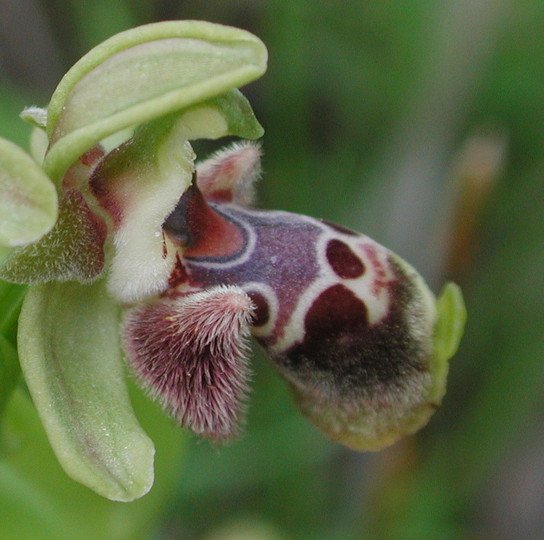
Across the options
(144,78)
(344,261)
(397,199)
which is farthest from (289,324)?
(397,199)

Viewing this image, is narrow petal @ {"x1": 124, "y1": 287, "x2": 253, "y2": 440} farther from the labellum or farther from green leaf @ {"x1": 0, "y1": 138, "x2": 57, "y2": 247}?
green leaf @ {"x1": 0, "y1": 138, "x2": 57, "y2": 247}

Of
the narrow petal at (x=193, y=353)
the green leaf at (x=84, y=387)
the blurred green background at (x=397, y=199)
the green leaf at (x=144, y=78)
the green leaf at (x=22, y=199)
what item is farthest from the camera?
the blurred green background at (x=397, y=199)

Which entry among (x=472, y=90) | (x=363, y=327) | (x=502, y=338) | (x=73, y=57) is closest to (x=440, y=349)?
(x=363, y=327)

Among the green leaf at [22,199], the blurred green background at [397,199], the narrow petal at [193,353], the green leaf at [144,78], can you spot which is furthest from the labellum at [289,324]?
the blurred green background at [397,199]

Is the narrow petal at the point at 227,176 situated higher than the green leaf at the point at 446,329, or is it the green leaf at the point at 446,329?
→ the narrow petal at the point at 227,176

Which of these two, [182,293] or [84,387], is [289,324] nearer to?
[182,293]

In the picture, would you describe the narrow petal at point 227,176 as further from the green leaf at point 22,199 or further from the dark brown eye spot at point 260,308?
the green leaf at point 22,199
